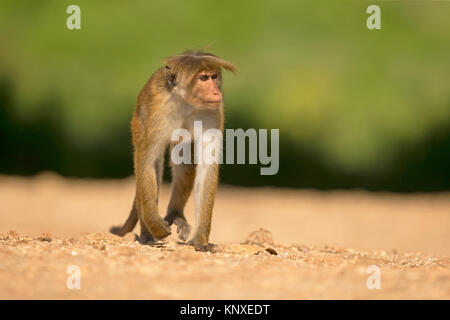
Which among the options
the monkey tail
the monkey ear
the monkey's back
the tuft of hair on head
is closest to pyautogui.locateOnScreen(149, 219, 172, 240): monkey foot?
the monkey's back

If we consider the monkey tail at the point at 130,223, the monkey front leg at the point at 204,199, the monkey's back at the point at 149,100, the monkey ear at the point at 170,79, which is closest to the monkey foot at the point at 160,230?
the monkey front leg at the point at 204,199

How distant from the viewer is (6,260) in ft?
19.3

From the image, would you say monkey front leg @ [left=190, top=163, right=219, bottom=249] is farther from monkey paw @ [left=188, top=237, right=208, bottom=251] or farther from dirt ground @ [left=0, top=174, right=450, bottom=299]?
dirt ground @ [left=0, top=174, right=450, bottom=299]

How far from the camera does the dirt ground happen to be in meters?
5.37

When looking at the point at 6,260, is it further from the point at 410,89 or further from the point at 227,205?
the point at 410,89

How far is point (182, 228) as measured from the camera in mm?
8680

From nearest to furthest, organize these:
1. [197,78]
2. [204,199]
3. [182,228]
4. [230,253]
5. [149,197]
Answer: [230,253]
[204,199]
[149,197]
[197,78]
[182,228]

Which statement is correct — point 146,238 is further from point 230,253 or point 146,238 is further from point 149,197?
point 230,253

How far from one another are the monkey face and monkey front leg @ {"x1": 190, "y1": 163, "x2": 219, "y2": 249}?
23.1 inches

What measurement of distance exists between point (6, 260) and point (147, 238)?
256 centimetres

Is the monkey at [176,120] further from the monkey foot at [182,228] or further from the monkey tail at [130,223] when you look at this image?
the monkey tail at [130,223]

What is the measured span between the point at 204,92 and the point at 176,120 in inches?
15.3

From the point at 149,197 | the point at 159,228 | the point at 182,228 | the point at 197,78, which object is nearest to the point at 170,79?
the point at 197,78

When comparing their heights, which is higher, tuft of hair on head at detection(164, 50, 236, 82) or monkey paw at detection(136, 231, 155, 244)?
tuft of hair on head at detection(164, 50, 236, 82)
